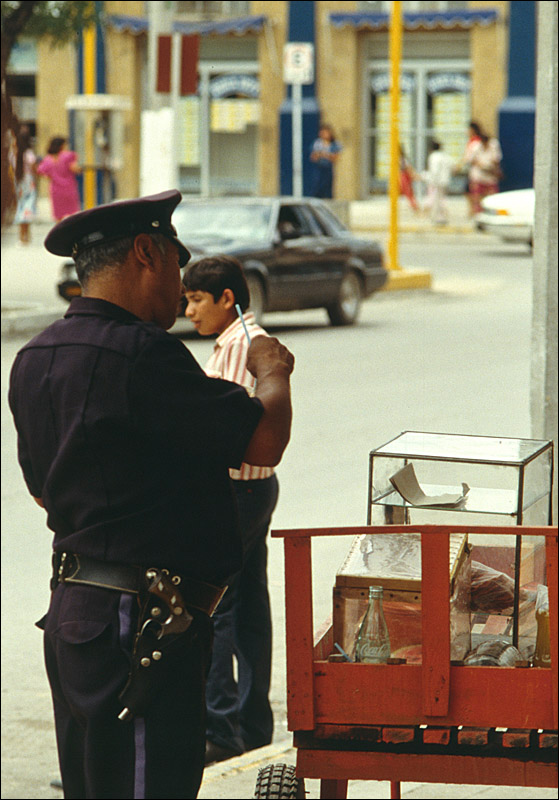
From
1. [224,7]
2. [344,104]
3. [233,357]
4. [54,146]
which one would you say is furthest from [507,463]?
[344,104]

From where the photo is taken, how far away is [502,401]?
33.7 ft

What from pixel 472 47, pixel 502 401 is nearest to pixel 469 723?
pixel 502 401

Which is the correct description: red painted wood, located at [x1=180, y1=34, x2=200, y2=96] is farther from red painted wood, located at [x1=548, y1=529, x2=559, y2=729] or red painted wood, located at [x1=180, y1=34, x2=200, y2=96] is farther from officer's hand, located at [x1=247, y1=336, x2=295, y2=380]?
red painted wood, located at [x1=548, y1=529, x2=559, y2=729]

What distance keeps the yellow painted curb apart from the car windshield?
3.87 m

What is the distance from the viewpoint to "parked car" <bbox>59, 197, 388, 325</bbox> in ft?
44.1

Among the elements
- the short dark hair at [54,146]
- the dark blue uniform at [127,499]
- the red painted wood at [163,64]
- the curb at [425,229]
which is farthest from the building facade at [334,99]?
the dark blue uniform at [127,499]

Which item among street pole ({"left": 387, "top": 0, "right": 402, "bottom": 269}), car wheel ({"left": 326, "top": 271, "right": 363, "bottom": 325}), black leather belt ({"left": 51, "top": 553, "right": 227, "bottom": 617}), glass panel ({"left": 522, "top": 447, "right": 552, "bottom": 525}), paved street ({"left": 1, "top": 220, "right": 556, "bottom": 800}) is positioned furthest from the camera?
street pole ({"left": 387, "top": 0, "right": 402, "bottom": 269})

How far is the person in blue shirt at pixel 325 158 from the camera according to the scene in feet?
89.1

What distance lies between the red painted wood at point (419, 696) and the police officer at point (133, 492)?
275 millimetres

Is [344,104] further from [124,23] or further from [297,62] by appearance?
[124,23]

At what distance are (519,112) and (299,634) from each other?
84.6 ft

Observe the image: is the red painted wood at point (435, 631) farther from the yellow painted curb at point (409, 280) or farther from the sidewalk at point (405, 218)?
the sidewalk at point (405, 218)

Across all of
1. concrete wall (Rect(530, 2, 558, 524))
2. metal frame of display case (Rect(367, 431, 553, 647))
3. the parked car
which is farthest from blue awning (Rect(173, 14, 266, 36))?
metal frame of display case (Rect(367, 431, 553, 647))

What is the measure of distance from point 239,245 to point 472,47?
16522 mm
